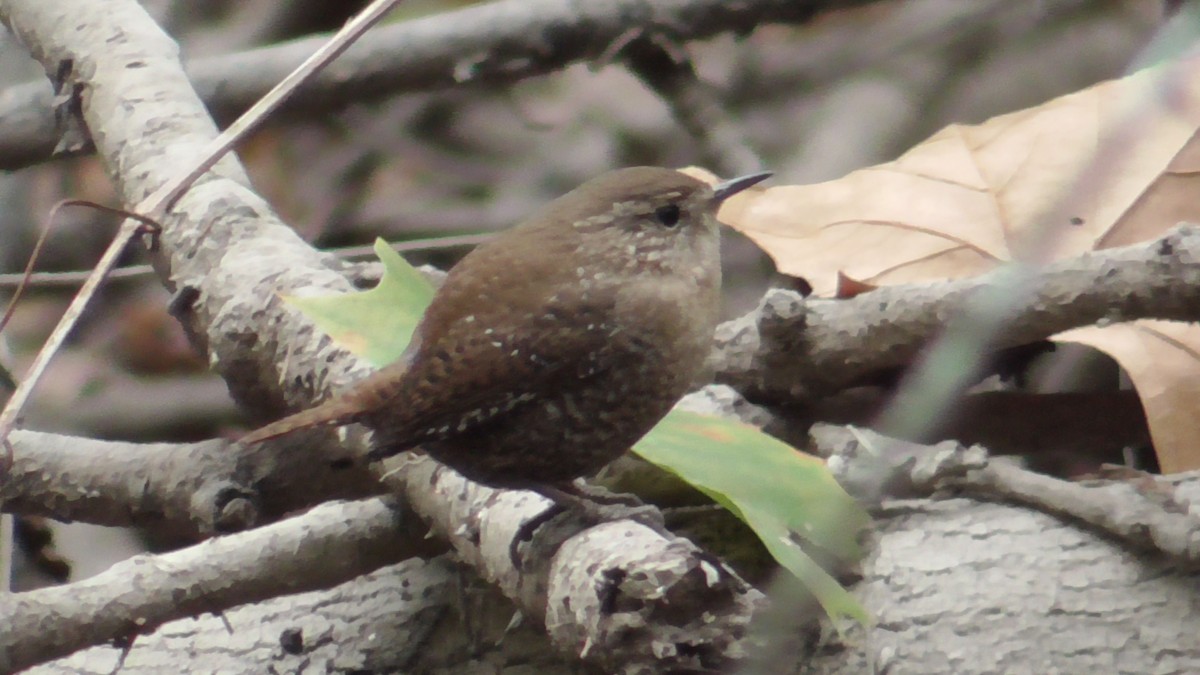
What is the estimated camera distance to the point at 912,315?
1.40 m

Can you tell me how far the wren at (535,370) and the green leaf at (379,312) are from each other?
9 cm

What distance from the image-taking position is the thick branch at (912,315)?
1275 millimetres

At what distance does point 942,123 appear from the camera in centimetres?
292

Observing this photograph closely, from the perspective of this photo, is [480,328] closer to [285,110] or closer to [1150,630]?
[1150,630]

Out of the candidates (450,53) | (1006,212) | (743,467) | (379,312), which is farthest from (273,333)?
(450,53)

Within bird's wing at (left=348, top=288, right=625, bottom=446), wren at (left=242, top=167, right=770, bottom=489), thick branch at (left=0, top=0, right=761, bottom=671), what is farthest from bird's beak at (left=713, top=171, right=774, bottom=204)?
thick branch at (left=0, top=0, right=761, bottom=671)

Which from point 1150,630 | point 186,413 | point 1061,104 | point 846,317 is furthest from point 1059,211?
point 186,413

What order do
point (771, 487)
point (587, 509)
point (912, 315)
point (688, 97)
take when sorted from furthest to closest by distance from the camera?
point (688, 97) → point (912, 315) → point (587, 509) → point (771, 487)

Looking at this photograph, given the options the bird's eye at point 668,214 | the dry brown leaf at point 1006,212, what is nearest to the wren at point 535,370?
the bird's eye at point 668,214

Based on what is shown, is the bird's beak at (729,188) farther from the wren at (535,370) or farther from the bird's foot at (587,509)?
the bird's foot at (587,509)

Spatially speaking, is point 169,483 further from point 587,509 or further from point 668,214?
point 668,214

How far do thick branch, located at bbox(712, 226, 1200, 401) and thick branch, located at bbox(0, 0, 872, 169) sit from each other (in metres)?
1.24

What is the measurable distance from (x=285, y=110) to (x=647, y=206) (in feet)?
5.10

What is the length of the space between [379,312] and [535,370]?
300 millimetres
